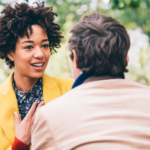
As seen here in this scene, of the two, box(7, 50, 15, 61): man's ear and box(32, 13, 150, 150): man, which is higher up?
box(7, 50, 15, 61): man's ear

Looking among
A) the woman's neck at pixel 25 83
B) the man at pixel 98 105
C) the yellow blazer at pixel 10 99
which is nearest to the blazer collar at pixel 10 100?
the yellow blazer at pixel 10 99

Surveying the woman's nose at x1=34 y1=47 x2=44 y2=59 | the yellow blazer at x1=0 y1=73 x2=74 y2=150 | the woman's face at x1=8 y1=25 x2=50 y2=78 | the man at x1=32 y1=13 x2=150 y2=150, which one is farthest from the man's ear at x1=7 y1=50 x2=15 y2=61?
the man at x1=32 y1=13 x2=150 y2=150

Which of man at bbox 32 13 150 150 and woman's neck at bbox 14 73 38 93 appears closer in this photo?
man at bbox 32 13 150 150

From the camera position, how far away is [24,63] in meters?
2.66

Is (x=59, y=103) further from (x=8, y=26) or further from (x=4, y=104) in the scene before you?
(x=8, y=26)

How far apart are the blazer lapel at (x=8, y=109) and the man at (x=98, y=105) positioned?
0.89m

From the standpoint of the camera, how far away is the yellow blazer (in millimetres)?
2507

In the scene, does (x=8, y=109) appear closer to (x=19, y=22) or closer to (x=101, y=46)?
(x=19, y=22)

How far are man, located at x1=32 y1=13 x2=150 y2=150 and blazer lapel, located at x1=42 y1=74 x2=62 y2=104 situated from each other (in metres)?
0.98

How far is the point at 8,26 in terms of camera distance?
2.69 m

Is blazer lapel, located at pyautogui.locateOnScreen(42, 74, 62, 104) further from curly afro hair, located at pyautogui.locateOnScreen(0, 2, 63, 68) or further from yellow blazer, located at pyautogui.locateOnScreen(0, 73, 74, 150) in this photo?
curly afro hair, located at pyautogui.locateOnScreen(0, 2, 63, 68)

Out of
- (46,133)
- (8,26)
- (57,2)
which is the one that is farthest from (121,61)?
(57,2)

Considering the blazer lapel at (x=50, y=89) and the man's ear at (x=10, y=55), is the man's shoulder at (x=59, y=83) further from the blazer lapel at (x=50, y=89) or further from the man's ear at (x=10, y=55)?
the man's ear at (x=10, y=55)

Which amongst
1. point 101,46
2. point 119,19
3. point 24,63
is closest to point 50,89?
point 24,63
